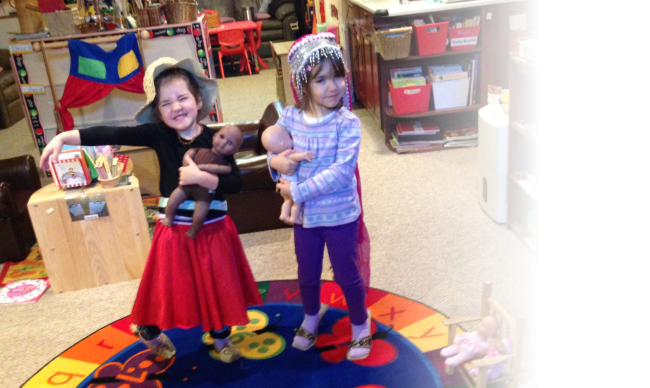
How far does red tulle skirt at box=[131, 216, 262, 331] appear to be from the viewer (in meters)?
2.10

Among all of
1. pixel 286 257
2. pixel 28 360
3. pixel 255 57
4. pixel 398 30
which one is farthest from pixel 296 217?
pixel 255 57

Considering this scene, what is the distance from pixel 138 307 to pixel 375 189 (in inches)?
81.9

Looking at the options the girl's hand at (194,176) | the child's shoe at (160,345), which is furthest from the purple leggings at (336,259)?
the child's shoe at (160,345)

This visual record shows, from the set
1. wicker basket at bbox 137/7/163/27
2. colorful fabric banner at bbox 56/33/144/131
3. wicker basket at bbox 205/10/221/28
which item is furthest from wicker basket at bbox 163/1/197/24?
wicker basket at bbox 205/10/221/28

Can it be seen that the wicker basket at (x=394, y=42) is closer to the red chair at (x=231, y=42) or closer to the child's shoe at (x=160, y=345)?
the child's shoe at (x=160, y=345)

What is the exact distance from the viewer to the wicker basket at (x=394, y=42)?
4117 mm

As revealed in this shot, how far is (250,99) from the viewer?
6.73m

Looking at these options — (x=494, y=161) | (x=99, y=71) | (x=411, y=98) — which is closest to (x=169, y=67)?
(x=494, y=161)

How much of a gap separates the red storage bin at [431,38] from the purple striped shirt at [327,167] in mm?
2434

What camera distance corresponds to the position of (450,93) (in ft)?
14.6

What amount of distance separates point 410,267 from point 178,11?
241 cm

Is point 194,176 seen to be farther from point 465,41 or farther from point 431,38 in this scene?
point 465,41
